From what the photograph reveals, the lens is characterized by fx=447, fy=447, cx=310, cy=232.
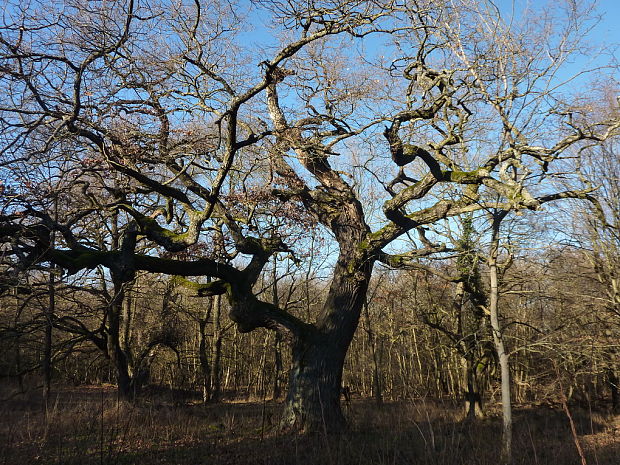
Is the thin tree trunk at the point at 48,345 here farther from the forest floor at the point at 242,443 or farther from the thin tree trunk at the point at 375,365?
the thin tree trunk at the point at 375,365

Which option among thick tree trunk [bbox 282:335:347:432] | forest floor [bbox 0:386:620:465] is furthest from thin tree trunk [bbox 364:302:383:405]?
thick tree trunk [bbox 282:335:347:432]

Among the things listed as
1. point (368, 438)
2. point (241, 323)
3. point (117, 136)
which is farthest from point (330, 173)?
point (368, 438)

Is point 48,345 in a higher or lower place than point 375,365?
higher

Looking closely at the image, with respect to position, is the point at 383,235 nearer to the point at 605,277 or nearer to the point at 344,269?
the point at 344,269

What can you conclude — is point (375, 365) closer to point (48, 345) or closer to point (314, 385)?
point (314, 385)

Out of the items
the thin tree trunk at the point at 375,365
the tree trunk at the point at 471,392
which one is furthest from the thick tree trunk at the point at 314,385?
the thin tree trunk at the point at 375,365

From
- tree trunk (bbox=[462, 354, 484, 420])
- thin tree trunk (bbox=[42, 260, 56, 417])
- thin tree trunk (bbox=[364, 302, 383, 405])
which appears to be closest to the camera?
thin tree trunk (bbox=[42, 260, 56, 417])

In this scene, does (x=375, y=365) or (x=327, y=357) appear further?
(x=375, y=365)

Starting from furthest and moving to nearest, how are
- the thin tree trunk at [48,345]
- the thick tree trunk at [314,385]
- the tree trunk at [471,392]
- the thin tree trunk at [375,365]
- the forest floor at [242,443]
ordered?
1. the thin tree trunk at [375,365]
2. the tree trunk at [471,392]
3. the thick tree trunk at [314,385]
4. the thin tree trunk at [48,345]
5. the forest floor at [242,443]

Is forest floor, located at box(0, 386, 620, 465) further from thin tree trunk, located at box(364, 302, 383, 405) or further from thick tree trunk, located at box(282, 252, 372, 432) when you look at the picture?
thin tree trunk, located at box(364, 302, 383, 405)

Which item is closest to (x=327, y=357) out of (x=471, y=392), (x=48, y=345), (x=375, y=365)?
(x=48, y=345)

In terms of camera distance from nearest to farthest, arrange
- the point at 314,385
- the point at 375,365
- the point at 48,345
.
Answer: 1. the point at 314,385
2. the point at 48,345
3. the point at 375,365

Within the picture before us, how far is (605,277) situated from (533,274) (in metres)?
3.06

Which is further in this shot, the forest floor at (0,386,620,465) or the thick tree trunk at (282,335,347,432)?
the thick tree trunk at (282,335,347,432)
